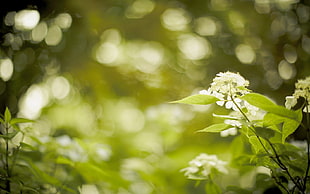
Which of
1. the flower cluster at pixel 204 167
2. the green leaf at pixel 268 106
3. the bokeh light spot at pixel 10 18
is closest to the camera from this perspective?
the green leaf at pixel 268 106

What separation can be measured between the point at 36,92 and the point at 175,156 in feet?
2.05

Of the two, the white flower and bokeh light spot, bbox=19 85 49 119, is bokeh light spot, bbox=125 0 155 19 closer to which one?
bokeh light spot, bbox=19 85 49 119

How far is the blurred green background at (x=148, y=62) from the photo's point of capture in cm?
139

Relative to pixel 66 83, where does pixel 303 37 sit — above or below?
below

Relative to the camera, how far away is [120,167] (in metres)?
1.36

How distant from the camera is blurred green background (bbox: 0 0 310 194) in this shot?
4.55 ft

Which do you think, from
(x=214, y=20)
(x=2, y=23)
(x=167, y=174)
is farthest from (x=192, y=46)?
(x=2, y=23)

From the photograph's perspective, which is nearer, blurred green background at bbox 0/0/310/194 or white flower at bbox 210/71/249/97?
white flower at bbox 210/71/249/97

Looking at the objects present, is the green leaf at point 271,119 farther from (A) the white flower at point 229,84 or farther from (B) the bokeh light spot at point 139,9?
(B) the bokeh light spot at point 139,9

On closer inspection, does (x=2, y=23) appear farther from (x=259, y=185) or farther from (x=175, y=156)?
(x=259, y=185)

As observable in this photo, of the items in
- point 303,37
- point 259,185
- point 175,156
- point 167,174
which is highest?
point 303,37

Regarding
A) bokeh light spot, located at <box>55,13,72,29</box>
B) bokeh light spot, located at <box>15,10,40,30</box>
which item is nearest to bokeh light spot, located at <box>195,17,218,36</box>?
bokeh light spot, located at <box>55,13,72,29</box>

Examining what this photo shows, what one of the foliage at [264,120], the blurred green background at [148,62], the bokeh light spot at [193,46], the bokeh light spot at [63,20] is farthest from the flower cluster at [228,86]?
the bokeh light spot at [193,46]

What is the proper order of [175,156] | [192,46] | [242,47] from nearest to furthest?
[175,156] → [242,47] → [192,46]
